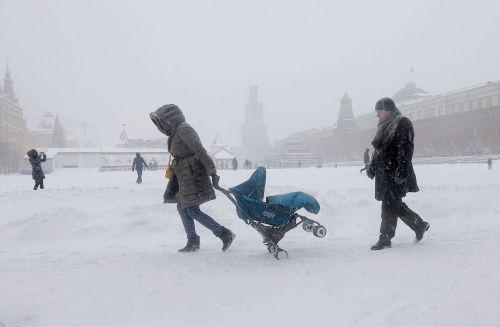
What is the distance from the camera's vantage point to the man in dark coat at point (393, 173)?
4.11 meters

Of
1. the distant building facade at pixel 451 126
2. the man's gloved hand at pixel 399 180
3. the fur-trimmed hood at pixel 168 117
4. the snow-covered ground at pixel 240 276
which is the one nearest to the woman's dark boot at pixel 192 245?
the snow-covered ground at pixel 240 276

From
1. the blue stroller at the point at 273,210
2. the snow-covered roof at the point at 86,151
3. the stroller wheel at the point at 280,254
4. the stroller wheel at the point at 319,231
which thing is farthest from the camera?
the snow-covered roof at the point at 86,151

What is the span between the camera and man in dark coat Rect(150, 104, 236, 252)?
4164mm

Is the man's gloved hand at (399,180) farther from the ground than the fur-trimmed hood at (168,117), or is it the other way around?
the fur-trimmed hood at (168,117)

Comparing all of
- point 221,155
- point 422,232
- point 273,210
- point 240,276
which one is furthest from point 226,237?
point 221,155

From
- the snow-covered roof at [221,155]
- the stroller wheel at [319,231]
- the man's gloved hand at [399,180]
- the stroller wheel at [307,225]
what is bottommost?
the stroller wheel at [319,231]

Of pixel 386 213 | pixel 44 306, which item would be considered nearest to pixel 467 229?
pixel 386 213

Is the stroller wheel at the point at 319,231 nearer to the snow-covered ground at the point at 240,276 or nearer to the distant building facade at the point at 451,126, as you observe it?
the snow-covered ground at the point at 240,276

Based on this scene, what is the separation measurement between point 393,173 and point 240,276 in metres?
2.17

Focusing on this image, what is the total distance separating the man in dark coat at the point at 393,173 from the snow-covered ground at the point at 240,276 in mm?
255

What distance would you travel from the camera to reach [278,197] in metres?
4.04

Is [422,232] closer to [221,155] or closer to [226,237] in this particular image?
[226,237]

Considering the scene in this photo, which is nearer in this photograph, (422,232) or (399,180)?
(399,180)

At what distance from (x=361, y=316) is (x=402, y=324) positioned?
0.24 meters
